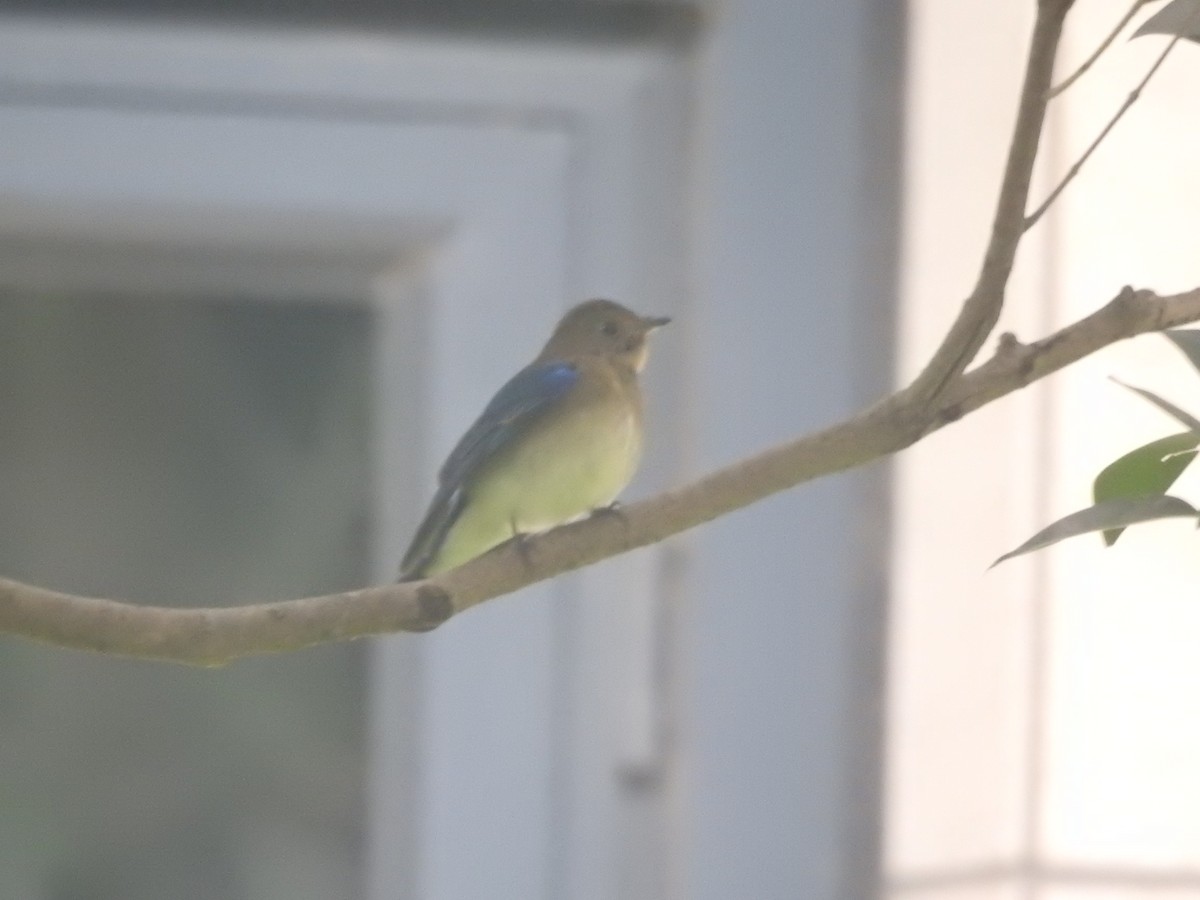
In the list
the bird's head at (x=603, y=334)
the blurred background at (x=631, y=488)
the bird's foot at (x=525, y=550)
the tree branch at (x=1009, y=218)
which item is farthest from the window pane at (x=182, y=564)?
the tree branch at (x=1009, y=218)

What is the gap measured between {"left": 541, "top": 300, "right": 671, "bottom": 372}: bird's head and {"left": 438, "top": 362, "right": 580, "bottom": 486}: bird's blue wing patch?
0.17 ft

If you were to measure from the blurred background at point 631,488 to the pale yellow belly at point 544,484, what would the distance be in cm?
46

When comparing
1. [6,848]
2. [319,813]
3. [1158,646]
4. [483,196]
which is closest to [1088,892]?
[1158,646]

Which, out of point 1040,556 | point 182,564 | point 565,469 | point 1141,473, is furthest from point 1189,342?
point 182,564

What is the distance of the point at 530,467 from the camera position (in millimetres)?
868

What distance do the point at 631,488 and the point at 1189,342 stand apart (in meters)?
0.80

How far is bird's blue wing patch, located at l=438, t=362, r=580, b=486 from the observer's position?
877 mm

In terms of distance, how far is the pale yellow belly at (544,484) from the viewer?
33.8 inches

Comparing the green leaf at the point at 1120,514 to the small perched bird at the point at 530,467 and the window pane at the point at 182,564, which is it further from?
the window pane at the point at 182,564

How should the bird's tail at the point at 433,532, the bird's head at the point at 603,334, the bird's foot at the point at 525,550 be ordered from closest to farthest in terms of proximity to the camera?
the bird's foot at the point at 525,550 < the bird's tail at the point at 433,532 < the bird's head at the point at 603,334

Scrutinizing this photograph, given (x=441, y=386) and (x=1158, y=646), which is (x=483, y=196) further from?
(x=1158, y=646)

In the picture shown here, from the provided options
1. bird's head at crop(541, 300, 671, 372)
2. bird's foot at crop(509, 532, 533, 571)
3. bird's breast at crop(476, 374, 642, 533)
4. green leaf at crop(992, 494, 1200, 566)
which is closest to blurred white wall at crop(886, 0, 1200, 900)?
bird's head at crop(541, 300, 671, 372)

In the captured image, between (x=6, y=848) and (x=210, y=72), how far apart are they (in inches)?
26.7

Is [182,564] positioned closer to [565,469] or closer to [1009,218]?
[565,469]
